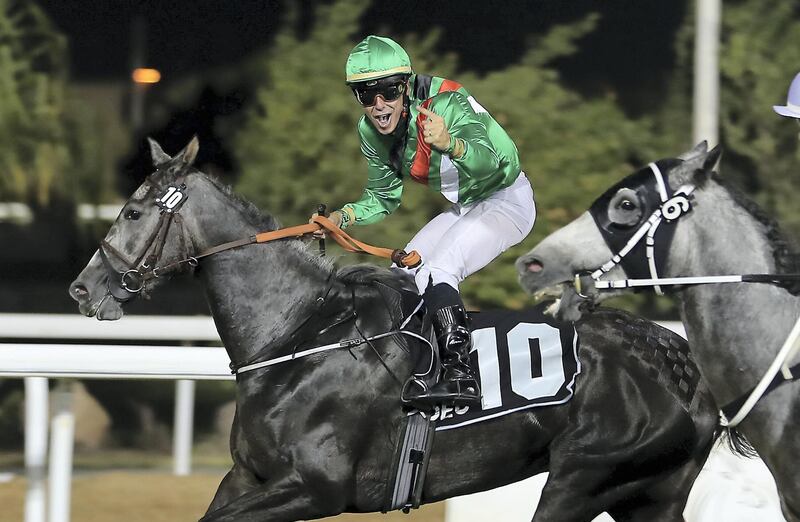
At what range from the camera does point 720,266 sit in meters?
3.26

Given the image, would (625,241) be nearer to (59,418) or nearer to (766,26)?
(59,418)

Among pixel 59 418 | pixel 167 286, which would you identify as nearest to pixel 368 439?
pixel 59 418

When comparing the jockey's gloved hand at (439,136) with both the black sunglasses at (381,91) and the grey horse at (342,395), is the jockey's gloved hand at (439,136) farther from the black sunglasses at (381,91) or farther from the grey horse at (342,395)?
the grey horse at (342,395)

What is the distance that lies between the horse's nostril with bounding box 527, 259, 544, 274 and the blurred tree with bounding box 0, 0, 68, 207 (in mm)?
4296

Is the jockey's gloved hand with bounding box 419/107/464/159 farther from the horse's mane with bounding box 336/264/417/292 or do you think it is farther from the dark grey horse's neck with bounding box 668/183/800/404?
the dark grey horse's neck with bounding box 668/183/800/404

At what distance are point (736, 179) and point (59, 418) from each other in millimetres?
4241

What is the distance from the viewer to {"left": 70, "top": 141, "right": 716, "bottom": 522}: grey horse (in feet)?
12.9

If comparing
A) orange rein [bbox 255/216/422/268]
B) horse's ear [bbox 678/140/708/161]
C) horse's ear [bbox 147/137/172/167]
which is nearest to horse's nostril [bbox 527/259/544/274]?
horse's ear [bbox 678/140/708/161]

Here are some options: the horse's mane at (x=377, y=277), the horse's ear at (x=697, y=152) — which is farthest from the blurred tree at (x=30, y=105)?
the horse's ear at (x=697, y=152)

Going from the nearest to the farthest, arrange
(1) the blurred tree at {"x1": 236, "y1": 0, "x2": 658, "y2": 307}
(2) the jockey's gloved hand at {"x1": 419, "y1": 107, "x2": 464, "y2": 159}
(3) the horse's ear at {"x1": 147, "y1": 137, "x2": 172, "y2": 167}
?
1. (2) the jockey's gloved hand at {"x1": 419, "y1": 107, "x2": 464, "y2": 159}
2. (3) the horse's ear at {"x1": 147, "y1": 137, "x2": 172, "y2": 167}
3. (1) the blurred tree at {"x1": 236, "y1": 0, "x2": 658, "y2": 307}

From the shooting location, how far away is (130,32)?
24.2 feet

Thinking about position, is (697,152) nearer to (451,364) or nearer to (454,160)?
(454,160)

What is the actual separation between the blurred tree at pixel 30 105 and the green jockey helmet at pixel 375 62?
3.42 meters

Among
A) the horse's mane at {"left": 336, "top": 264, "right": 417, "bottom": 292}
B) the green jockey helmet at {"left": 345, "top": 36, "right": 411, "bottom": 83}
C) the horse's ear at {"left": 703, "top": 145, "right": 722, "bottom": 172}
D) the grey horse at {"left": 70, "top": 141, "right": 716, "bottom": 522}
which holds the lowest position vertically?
the grey horse at {"left": 70, "top": 141, "right": 716, "bottom": 522}
